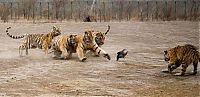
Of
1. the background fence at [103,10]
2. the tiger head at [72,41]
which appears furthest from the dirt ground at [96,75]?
the background fence at [103,10]

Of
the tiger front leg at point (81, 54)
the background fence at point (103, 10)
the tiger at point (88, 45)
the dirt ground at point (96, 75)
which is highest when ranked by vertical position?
the background fence at point (103, 10)

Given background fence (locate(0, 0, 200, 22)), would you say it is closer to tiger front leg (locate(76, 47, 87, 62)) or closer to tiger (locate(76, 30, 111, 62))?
tiger (locate(76, 30, 111, 62))

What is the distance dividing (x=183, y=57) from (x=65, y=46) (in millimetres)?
3326

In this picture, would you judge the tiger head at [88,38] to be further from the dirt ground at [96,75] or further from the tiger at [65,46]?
the dirt ground at [96,75]

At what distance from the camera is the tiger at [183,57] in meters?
9.07

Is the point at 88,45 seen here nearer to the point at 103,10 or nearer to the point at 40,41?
the point at 40,41

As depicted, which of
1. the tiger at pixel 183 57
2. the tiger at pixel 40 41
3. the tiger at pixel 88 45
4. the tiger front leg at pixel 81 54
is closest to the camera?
the tiger at pixel 183 57

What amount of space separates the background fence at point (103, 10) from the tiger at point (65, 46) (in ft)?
40.2

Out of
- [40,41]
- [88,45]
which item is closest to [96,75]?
[88,45]

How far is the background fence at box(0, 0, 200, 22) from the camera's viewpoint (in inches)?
955

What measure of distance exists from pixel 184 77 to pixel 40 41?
Answer: 437 cm

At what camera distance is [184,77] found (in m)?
8.99

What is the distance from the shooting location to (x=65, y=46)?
11.5 metres

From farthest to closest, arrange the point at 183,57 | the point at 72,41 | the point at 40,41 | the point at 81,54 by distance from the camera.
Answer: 1. the point at 40,41
2. the point at 72,41
3. the point at 81,54
4. the point at 183,57
